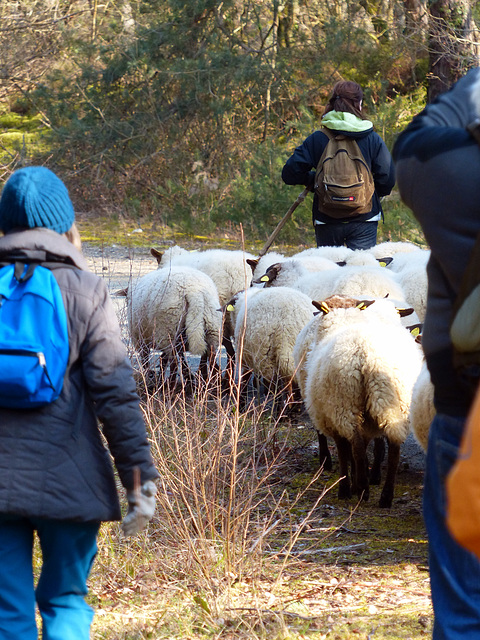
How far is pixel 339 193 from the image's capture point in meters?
7.19

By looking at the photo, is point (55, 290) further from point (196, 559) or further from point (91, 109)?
point (91, 109)

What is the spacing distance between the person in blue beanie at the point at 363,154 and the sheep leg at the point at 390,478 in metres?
3.15

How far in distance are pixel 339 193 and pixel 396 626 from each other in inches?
186

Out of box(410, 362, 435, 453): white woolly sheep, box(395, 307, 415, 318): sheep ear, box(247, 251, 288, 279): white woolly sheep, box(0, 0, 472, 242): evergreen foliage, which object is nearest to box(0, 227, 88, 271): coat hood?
box(410, 362, 435, 453): white woolly sheep

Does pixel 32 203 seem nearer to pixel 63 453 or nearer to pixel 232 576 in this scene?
pixel 63 453

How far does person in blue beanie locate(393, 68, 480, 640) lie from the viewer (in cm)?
175

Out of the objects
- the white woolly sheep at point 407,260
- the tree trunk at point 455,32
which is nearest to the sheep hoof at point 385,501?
the white woolly sheep at point 407,260

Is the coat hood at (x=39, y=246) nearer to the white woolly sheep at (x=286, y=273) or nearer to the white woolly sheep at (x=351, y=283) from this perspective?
the white woolly sheep at (x=351, y=283)

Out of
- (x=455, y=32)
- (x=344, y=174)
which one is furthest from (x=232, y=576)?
(x=455, y=32)

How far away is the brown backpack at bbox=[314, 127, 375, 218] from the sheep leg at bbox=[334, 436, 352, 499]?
2.80 meters

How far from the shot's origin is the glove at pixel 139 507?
91.4 inches

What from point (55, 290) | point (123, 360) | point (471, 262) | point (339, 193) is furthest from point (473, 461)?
point (339, 193)

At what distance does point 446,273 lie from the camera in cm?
182

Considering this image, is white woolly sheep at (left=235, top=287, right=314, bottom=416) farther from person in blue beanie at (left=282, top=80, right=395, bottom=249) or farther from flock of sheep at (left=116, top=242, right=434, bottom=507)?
person in blue beanie at (left=282, top=80, right=395, bottom=249)
